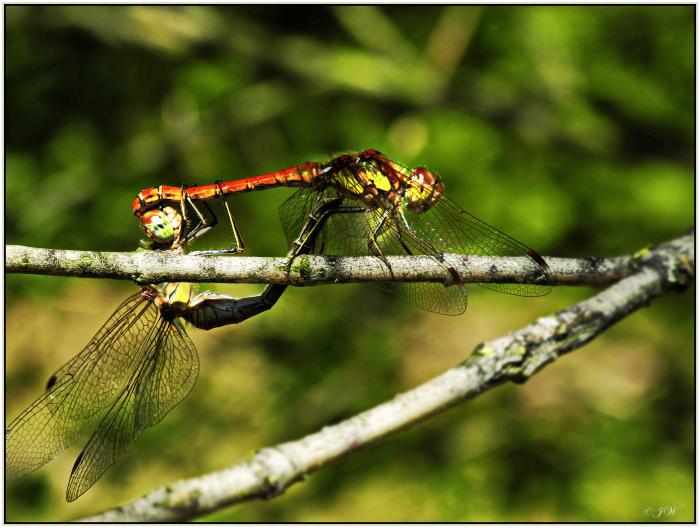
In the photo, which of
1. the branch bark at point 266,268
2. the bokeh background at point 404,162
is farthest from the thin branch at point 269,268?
the bokeh background at point 404,162

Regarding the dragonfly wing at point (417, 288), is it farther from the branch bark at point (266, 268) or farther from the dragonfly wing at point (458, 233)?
the branch bark at point (266, 268)

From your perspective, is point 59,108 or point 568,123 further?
point 59,108

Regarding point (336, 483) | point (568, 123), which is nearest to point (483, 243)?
point (336, 483)

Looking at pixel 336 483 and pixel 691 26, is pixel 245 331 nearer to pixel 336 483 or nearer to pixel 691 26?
pixel 336 483

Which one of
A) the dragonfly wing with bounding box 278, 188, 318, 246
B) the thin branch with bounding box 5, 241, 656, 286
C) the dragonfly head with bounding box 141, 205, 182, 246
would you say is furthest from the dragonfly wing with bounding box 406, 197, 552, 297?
the dragonfly head with bounding box 141, 205, 182, 246

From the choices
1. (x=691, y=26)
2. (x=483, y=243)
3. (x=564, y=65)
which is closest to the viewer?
(x=483, y=243)

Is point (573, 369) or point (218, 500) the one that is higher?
point (573, 369)

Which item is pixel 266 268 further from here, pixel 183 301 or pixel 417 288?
pixel 417 288

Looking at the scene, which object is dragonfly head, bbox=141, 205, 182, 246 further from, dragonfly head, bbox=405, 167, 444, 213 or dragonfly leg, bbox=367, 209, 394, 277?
dragonfly head, bbox=405, 167, 444, 213
